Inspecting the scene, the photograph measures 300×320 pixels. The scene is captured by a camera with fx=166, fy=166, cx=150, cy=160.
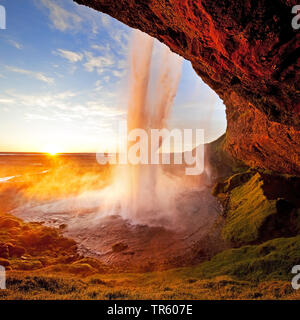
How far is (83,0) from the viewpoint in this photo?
482cm

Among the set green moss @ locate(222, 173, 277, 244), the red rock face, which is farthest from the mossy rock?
the red rock face

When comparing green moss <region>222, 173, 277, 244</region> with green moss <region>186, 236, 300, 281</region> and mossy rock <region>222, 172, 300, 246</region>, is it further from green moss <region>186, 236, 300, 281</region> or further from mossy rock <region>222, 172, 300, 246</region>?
green moss <region>186, 236, 300, 281</region>

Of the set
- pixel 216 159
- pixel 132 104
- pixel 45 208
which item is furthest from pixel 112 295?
pixel 216 159

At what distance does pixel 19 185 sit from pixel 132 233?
2472 centimetres

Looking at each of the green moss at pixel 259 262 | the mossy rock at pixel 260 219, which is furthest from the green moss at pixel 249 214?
the green moss at pixel 259 262

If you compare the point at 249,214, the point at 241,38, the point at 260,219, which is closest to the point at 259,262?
the point at 260,219

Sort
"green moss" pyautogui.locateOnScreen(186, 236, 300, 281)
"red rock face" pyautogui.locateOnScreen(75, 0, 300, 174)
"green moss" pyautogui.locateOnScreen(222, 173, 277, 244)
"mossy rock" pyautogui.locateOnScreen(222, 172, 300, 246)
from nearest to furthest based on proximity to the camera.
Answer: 1. "red rock face" pyautogui.locateOnScreen(75, 0, 300, 174)
2. "green moss" pyautogui.locateOnScreen(186, 236, 300, 281)
3. "mossy rock" pyautogui.locateOnScreen(222, 172, 300, 246)
4. "green moss" pyautogui.locateOnScreen(222, 173, 277, 244)

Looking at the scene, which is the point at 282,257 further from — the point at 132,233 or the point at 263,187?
the point at 132,233

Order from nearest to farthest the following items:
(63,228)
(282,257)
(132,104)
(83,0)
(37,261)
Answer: (83,0)
(282,257)
(37,261)
(63,228)
(132,104)

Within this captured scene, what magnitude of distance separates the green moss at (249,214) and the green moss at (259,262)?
1.99 m

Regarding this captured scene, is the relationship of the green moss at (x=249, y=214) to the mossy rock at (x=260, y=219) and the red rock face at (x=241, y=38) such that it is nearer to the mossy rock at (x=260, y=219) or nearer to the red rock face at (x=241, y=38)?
the mossy rock at (x=260, y=219)

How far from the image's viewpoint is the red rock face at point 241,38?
10.4 ft

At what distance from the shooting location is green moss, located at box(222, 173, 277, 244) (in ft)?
30.7

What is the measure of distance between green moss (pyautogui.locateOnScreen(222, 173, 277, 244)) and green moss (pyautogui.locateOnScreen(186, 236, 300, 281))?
1.99 meters
